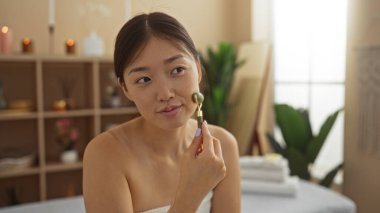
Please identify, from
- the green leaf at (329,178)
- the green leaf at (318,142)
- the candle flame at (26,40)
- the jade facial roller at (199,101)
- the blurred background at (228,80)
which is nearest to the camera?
the jade facial roller at (199,101)

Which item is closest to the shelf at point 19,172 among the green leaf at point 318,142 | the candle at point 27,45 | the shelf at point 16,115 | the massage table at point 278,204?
the shelf at point 16,115

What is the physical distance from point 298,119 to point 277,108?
7.0 inches

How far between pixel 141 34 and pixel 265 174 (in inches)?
25.3

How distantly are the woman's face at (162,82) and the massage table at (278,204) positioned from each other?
50cm

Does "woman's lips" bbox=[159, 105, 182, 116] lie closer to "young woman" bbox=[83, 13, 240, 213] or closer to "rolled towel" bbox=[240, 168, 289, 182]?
"young woman" bbox=[83, 13, 240, 213]

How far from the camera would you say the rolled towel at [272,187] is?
0.94m

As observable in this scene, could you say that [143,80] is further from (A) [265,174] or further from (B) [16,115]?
(B) [16,115]

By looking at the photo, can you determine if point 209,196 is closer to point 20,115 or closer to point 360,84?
point 360,84

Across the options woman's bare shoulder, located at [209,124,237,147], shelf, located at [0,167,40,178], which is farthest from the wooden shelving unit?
woman's bare shoulder, located at [209,124,237,147]

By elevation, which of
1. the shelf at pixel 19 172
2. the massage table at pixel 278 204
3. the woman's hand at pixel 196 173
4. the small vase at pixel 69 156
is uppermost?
the woman's hand at pixel 196 173

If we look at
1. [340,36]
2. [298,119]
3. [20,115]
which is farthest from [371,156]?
[20,115]

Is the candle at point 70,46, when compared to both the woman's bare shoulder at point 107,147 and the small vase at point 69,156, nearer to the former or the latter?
the small vase at point 69,156

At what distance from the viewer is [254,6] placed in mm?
548

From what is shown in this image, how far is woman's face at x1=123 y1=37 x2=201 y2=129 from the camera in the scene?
1.42 ft
